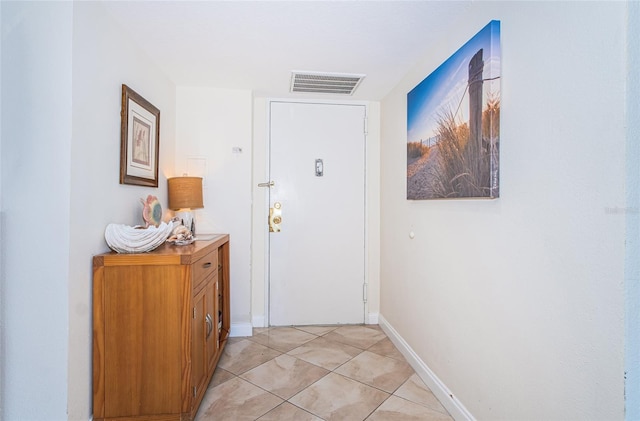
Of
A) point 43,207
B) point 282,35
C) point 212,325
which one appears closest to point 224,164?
point 282,35

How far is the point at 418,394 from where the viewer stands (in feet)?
5.98

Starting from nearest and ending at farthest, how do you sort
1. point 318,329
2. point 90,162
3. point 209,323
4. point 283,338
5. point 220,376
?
→ point 90,162 < point 209,323 < point 220,376 < point 283,338 < point 318,329

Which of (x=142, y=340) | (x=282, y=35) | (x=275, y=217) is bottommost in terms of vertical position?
(x=142, y=340)

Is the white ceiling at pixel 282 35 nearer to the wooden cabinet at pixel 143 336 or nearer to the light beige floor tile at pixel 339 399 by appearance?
the wooden cabinet at pixel 143 336

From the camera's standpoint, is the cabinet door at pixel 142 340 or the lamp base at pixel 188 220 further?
the lamp base at pixel 188 220

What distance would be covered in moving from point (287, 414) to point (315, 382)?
0.34 meters

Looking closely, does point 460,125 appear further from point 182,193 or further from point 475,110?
point 182,193

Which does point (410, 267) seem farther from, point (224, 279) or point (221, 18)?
point (221, 18)

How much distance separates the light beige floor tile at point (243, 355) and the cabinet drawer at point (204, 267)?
2.22ft

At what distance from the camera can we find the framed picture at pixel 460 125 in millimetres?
1294

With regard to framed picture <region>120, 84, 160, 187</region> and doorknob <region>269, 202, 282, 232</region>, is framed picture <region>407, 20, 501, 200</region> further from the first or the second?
framed picture <region>120, 84, 160, 187</region>

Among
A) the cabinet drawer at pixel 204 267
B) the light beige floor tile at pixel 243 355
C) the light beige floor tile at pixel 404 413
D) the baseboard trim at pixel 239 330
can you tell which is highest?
the cabinet drawer at pixel 204 267

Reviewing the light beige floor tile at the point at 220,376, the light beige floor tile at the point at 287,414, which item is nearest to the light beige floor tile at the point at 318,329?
the light beige floor tile at the point at 220,376

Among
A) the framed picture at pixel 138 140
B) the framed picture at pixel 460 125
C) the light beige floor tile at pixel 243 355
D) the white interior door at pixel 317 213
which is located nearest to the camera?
the framed picture at pixel 460 125
